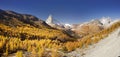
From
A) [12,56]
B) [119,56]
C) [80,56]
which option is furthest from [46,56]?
[119,56]

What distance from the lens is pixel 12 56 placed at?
642ft

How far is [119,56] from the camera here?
7625 cm

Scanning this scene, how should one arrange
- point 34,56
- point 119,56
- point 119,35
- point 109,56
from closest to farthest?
point 119,56 < point 109,56 < point 119,35 < point 34,56

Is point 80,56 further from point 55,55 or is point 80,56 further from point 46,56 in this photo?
point 46,56

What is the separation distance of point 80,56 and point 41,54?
5485 cm

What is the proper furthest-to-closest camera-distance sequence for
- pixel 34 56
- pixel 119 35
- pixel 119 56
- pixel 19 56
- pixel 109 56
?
1. pixel 34 56
2. pixel 19 56
3. pixel 119 35
4. pixel 109 56
5. pixel 119 56

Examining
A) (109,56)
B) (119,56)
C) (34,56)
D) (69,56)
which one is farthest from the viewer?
(34,56)

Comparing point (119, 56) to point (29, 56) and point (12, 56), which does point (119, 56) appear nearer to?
point (29, 56)

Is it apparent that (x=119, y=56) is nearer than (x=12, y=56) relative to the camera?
Yes

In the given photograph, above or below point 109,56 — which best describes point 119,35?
above

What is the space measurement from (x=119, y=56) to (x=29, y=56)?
115m

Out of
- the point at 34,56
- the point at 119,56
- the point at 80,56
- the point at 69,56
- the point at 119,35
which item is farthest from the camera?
the point at 34,56

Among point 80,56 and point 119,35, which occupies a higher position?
point 119,35

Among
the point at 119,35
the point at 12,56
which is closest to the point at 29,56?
the point at 12,56
